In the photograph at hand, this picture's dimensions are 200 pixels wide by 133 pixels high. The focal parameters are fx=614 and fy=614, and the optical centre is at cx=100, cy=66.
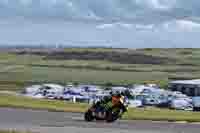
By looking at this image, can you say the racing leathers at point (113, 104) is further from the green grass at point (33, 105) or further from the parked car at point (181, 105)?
the parked car at point (181, 105)

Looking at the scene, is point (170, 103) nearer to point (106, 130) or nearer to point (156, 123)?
point (156, 123)

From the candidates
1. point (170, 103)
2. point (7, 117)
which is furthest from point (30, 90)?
point (7, 117)

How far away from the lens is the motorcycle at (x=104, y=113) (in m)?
28.3

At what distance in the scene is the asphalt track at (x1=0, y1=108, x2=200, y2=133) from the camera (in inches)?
936

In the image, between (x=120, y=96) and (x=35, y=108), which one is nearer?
(x=120, y=96)

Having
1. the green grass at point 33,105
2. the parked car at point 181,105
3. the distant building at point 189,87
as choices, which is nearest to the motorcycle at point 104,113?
the green grass at point 33,105

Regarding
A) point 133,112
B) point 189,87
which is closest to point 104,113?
point 133,112

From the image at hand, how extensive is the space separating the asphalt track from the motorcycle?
0.36 m

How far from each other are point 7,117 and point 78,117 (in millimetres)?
3631

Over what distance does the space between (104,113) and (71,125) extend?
119 inches

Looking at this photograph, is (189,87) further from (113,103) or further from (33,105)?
(113,103)

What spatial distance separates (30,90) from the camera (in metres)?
85.6

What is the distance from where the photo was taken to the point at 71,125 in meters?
25.8

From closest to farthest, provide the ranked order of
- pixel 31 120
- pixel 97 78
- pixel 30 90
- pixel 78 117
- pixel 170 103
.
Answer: pixel 31 120 → pixel 78 117 → pixel 170 103 → pixel 30 90 → pixel 97 78
